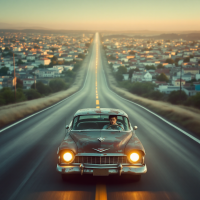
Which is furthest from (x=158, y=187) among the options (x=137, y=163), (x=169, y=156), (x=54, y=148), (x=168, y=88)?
(x=168, y=88)

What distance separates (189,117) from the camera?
14.3 m

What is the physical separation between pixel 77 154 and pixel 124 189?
115 centimetres

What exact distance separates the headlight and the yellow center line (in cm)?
76

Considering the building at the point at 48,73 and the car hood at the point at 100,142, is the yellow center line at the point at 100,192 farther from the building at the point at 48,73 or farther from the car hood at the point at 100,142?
the building at the point at 48,73

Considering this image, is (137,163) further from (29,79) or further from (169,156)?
(29,79)

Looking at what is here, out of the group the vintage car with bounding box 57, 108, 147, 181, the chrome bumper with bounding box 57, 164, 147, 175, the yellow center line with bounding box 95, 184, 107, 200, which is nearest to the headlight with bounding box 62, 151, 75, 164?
the vintage car with bounding box 57, 108, 147, 181

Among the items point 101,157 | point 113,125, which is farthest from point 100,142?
point 113,125

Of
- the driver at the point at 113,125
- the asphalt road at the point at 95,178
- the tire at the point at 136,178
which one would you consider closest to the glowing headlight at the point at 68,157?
the asphalt road at the point at 95,178

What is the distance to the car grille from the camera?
17.3 feet

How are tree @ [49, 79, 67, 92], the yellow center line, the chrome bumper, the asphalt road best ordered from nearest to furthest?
the yellow center line
the asphalt road
the chrome bumper
tree @ [49, 79, 67, 92]

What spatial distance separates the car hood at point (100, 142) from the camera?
538 cm

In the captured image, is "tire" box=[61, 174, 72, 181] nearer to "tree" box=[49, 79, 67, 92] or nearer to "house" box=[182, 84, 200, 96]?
"tree" box=[49, 79, 67, 92]

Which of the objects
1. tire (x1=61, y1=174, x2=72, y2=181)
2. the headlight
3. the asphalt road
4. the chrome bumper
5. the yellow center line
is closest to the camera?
the yellow center line

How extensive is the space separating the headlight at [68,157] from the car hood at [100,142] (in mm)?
178
